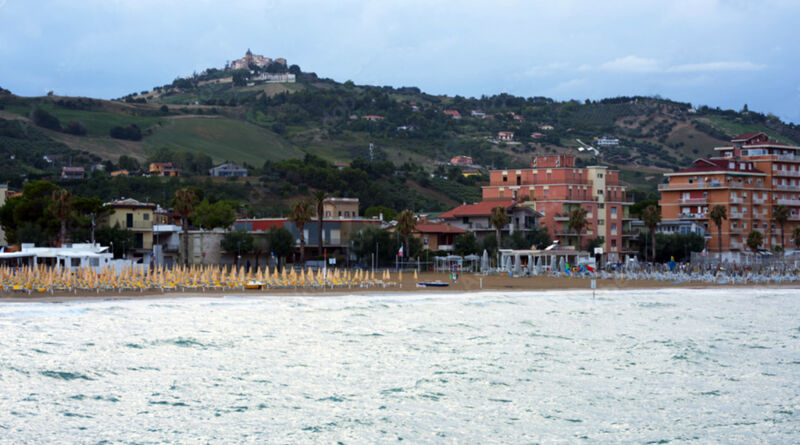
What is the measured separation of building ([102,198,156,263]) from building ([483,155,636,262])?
31828 mm

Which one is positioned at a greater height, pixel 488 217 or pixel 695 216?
pixel 695 216

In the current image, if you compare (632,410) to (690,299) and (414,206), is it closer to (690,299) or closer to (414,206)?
(690,299)

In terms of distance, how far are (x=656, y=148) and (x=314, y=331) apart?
6322 inches

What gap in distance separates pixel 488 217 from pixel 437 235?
5674 mm

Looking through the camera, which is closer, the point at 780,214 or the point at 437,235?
the point at 437,235

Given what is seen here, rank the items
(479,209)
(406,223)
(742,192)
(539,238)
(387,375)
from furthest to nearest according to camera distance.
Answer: (742,192)
(479,209)
(539,238)
(406,223)
(387,375)

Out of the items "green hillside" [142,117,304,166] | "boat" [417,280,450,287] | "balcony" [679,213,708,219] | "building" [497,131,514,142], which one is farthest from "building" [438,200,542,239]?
"building" [497,131,514,142]

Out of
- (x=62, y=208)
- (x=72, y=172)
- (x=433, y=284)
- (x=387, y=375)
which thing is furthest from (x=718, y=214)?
(x=72, y=172)

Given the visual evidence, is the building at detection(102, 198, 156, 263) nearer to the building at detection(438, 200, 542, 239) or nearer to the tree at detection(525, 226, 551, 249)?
the building at detection(438, 200, 542, 239)

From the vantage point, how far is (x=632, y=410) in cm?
2298

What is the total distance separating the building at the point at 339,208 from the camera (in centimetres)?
8925

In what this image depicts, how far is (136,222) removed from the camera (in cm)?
7350

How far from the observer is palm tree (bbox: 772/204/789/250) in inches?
3472

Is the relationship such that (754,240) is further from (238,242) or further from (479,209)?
(238,242)
